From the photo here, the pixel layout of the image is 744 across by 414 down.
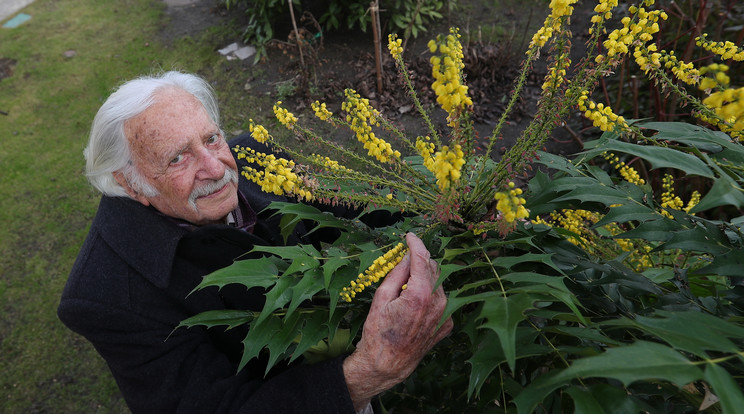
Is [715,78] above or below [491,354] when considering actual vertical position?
above

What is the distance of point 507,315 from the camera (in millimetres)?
880

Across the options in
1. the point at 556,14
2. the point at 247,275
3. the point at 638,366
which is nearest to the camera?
the point at 638,366

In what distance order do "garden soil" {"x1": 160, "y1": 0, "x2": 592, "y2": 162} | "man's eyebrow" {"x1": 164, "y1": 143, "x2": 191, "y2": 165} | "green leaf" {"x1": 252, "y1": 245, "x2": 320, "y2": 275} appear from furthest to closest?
"garden soil" {"x1": 160, "y1": 0, "x2": 592, "y2": 162} → "man's eyebrow" {"x1": 164, "y1": 143, "x2": 191, "y2": 165} → "green leaf" {"x1": 252, "y1": 245, "x2": 320, "y2": 275}

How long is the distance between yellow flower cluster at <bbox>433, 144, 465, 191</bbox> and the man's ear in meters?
1.50

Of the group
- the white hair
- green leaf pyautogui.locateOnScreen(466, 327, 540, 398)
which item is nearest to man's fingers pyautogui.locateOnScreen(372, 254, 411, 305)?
green leaf pyautogui.locateOnScreen(466, 327, 540, 398)

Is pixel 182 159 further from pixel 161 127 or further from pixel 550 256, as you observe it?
pixel 550 256

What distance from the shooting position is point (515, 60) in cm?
563

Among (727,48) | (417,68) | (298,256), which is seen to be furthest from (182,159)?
(417,68)

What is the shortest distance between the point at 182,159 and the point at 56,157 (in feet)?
15.5

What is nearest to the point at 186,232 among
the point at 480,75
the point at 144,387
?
the point at 144,387

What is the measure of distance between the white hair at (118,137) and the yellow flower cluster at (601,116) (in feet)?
5.03

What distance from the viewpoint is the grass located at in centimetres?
377

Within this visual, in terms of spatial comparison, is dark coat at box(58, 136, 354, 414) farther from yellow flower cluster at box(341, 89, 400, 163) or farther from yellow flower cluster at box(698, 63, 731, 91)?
yellow flower cluster at box(698, 63, 731, 91)

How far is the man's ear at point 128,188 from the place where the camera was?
201 cm
